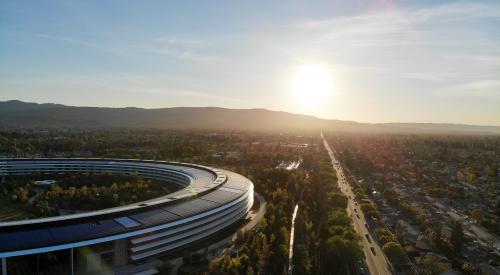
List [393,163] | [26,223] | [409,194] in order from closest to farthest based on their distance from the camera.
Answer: [26,223] → [409,194] → [393,163]

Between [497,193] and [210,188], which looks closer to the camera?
[210,188]

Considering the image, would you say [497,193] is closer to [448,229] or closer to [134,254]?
[448,229]

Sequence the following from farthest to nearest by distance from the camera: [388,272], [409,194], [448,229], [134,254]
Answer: [409,194] < [448,229] < [388,272] < [134,254]

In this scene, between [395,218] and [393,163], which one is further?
[393,163]

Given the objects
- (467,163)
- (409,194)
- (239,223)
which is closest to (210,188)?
(239,223)

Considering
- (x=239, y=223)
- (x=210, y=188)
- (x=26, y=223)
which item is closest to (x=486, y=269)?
(x=239, y=223)

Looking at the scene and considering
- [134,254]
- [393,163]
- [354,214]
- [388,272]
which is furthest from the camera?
[393,163]

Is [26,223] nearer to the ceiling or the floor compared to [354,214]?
nearer to the ceiling

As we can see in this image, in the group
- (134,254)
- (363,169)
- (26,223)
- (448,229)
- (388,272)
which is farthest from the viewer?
(363,169)

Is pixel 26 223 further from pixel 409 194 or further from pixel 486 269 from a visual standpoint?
pixel 409 194
